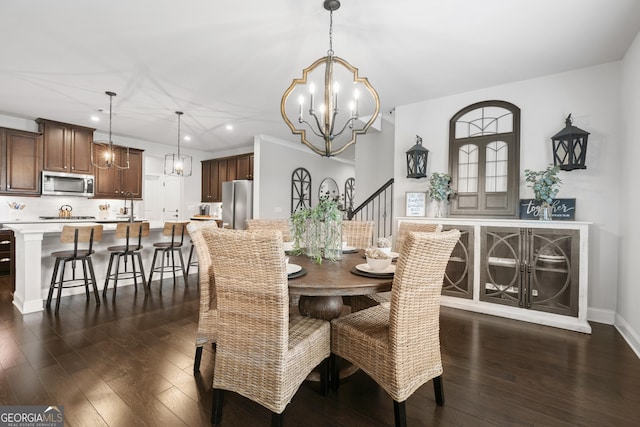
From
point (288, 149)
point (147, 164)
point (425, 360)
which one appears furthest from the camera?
point (147, 164)

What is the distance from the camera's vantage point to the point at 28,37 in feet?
8.70

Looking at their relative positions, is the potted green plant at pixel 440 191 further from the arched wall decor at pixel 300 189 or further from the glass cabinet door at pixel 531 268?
the arched wall decor at pixel 300 189

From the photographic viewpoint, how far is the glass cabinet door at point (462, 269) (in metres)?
3.39

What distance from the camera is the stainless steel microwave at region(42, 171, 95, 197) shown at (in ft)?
17.3

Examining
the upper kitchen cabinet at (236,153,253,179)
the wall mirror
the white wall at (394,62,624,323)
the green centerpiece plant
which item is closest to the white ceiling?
the white wall at (394,62,624,323)

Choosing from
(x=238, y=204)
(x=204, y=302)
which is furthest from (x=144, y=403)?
(x=238, y=204)

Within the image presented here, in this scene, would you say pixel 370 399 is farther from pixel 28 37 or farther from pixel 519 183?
pixel 28 37

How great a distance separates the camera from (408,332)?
150cm

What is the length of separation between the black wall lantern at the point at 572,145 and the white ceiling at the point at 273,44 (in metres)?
0.70

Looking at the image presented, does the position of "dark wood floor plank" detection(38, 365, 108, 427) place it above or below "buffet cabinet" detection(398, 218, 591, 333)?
below

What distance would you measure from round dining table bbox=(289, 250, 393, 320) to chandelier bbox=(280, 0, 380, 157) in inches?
33.5

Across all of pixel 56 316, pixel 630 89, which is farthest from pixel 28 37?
pixel 630 89

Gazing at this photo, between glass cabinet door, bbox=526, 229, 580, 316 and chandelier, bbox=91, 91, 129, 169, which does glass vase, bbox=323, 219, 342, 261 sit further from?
chandelier, bbox=91, 91, 129, 169

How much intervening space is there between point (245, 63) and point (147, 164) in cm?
544
